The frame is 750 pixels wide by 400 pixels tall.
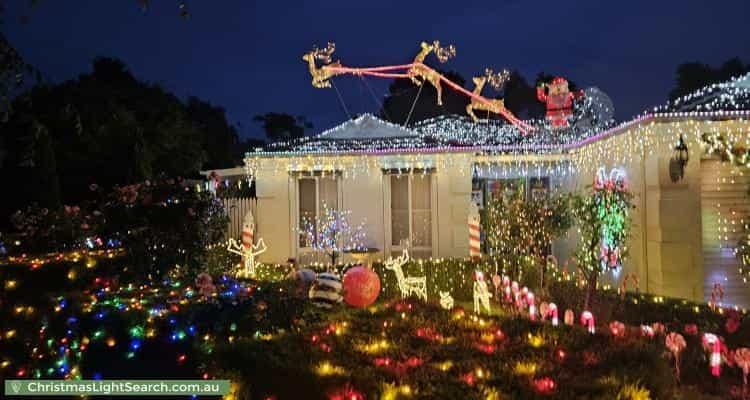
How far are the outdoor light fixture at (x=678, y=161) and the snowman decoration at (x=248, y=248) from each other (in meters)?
7.64

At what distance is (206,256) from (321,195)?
344cm

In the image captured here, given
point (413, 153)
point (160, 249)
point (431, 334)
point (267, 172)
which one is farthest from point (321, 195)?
point (431, 334)

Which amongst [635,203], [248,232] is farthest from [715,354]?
[248,232]

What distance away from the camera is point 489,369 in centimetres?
471

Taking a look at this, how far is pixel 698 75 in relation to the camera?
2572 centimetres

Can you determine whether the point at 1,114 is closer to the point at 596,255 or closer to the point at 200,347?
the point at 200,347

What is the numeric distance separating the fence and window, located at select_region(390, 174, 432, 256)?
335 cm

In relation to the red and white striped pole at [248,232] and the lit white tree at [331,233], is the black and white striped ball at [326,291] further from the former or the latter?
the lit white tree at [331,233]

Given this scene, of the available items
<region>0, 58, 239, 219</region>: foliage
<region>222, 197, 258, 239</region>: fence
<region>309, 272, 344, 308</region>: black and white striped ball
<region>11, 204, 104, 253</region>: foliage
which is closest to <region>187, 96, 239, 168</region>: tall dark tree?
<region>0, 58, 239, 219</region>: foliage

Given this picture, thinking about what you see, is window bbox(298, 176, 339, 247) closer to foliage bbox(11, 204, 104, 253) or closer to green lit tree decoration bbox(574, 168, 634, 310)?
foliage bbox(11, 204, 104, 253)

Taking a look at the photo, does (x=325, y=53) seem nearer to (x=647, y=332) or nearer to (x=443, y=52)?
(x=443, y=52)

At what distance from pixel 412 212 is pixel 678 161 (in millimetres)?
5807

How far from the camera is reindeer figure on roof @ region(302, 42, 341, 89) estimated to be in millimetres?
14219

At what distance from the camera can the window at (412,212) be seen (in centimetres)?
1353
